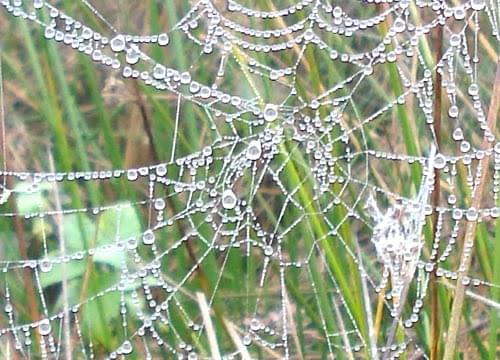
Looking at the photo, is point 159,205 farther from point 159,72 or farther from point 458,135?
point 458,135

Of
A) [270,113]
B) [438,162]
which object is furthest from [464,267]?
[270,113]

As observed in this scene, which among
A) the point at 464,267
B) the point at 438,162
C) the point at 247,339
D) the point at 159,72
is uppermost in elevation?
the point at 159,72

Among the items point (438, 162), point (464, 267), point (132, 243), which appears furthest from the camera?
point (132, 243)

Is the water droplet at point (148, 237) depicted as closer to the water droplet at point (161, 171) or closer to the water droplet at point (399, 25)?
the water droplet at point (161, 171)

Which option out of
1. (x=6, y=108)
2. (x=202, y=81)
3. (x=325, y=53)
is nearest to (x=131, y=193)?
(x=202, y=81)

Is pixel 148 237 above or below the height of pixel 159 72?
below

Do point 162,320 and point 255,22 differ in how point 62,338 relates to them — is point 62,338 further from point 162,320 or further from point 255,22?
point 255,22

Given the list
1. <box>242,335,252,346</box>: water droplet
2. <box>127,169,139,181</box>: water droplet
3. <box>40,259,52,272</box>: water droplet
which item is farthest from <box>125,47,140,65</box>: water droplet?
<box>242,335,252,346</box>: water droplet

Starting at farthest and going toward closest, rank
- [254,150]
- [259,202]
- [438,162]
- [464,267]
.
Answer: [259,202] < [254,150] < [438,162] < [464,267]

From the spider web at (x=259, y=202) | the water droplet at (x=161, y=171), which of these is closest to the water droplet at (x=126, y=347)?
the spider web at (x=259, y=202)
